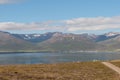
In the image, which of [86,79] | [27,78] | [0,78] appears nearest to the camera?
[0,78]

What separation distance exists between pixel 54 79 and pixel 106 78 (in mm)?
8142

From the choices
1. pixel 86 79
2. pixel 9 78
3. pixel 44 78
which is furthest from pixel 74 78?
pixel 9 78

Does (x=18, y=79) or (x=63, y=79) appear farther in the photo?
(x=63, y=79)

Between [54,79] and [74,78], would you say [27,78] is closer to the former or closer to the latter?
[54,79]

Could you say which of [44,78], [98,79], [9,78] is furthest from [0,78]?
[98,79]

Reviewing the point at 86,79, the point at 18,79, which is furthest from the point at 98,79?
the point at 18,79

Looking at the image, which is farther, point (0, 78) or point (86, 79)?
point (86, 79)

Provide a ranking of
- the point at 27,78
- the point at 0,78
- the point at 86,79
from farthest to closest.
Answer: the point at 86,79, the point at 27,78, the point at 0,78

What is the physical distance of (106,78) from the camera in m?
42.2

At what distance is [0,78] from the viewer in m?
34.9

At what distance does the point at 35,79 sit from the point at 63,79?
414 centimetres

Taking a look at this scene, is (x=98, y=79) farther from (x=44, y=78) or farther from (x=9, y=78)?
(x=9, y=78)

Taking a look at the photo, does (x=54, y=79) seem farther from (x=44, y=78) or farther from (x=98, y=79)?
(x=98, y=79)

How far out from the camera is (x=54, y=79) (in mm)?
38312
